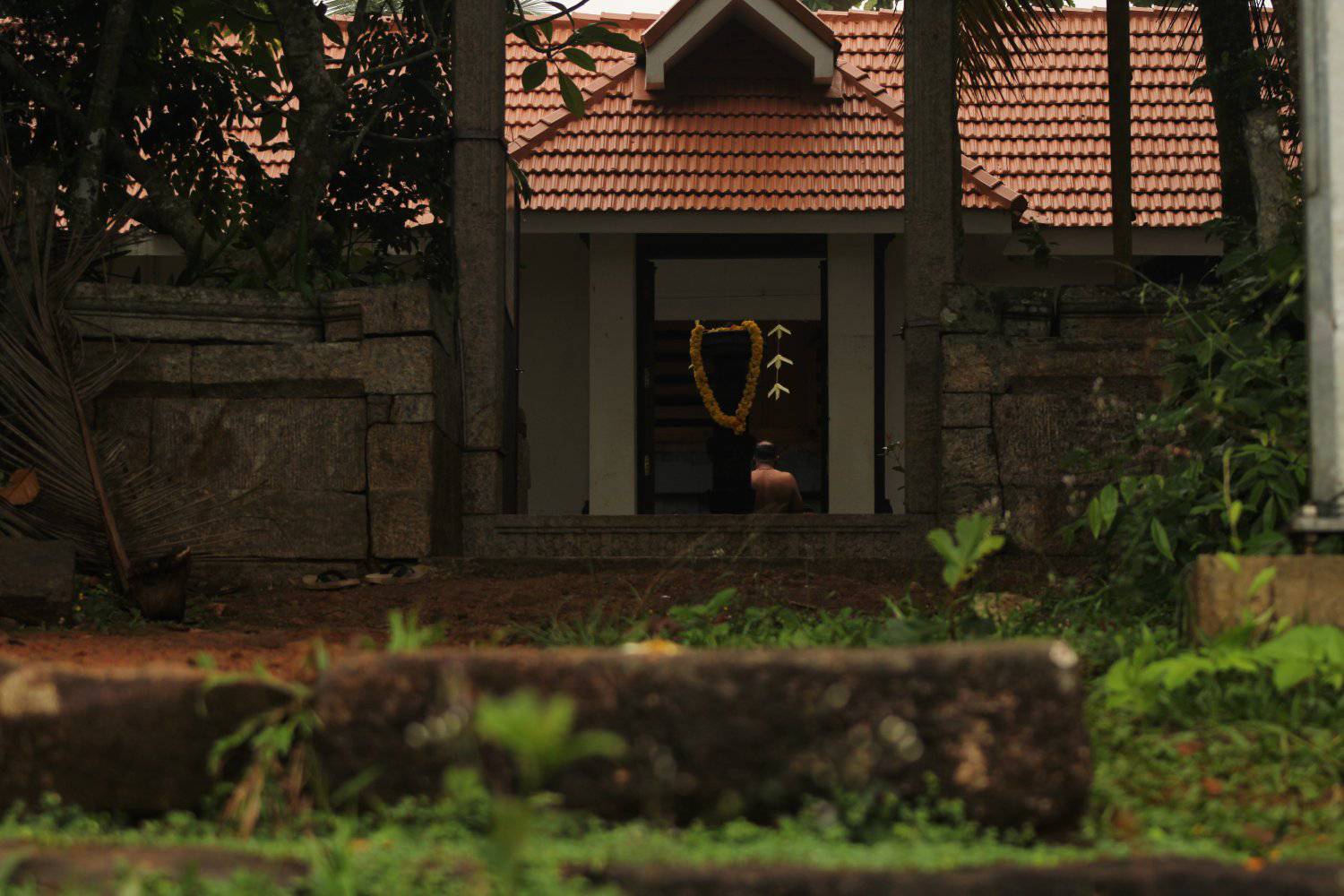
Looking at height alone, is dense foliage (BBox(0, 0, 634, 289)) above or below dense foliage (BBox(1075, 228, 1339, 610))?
above

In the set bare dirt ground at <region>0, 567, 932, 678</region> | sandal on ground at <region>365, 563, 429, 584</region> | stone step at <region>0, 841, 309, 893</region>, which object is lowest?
stone step at <region>0, 841, 309, 893</region>

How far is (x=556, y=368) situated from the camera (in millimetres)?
12906

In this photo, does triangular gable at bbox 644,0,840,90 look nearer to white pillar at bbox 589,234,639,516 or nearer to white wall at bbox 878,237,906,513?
white pillar at bbox 589,234,639,516

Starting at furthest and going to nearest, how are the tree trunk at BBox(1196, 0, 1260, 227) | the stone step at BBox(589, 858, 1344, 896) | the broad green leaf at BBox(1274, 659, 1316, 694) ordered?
the tree trunk at BBox(1196, 0, 1260, 227), the broad green leaf at BBox(1274, 659, 1316, 694), the stone step at BBox(589, 858, 1344, 896)

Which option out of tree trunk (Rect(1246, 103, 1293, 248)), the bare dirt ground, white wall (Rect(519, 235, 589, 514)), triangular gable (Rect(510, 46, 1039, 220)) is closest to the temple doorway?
white wall (Rect(519, 235, 589, 514))

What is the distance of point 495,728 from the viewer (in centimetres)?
169

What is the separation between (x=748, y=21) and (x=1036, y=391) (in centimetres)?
686

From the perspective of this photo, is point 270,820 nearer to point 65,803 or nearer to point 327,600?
point 65,803

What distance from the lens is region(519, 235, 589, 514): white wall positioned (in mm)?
12734

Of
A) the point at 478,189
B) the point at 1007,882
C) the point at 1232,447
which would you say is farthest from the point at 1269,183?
the point at 478,189

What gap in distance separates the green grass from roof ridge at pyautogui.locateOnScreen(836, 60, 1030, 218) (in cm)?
826

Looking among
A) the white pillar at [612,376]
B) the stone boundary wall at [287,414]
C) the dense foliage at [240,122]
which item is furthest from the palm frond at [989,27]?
the stone boundary wall at [287,414]

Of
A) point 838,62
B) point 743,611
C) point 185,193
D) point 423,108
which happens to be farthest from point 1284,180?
point 838,62

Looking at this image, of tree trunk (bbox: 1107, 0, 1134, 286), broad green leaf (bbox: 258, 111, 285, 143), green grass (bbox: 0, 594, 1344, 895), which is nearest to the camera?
green grass (bbox: 0, 594, 1344, 895)
